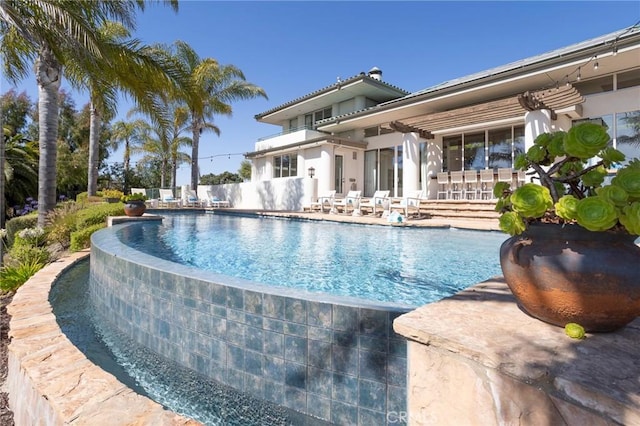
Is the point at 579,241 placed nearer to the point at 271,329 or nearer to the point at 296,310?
the point at 296,310

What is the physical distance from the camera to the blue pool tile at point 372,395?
233 cm

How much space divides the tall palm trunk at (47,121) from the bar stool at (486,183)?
48.1 feet

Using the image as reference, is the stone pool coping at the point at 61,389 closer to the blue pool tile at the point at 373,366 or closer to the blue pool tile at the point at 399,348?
the blue pool tile at the point at 373,366

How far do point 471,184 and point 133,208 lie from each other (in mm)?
12479

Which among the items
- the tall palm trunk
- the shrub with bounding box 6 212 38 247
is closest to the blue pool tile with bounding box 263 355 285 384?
the tall palm trunk

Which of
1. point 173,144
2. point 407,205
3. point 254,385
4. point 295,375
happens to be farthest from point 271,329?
point 173,144

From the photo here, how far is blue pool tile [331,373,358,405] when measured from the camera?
2.39m

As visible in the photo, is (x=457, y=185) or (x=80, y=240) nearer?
(x=80, y=240)

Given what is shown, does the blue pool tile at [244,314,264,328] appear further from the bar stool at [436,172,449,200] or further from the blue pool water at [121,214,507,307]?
the bar stool at [436,172,449,200]

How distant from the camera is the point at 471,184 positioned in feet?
44.9

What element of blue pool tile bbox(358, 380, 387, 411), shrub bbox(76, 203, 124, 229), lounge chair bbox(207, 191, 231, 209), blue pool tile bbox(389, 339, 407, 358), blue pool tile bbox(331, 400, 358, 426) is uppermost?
lounge chair bbox(207, 191, 231, 209)

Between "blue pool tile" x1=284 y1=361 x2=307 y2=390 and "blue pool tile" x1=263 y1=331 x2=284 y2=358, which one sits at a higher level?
"blue pool tile" x1=263 y1=331 x2=284 y2=358

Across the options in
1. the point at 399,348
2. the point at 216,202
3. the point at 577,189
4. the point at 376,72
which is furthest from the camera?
the point at 216,202

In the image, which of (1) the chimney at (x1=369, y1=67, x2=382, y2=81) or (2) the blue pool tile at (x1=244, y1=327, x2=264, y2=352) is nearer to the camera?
(2) the blue pool tile at (x1=244, y1=327, x2=264, y2=352)
